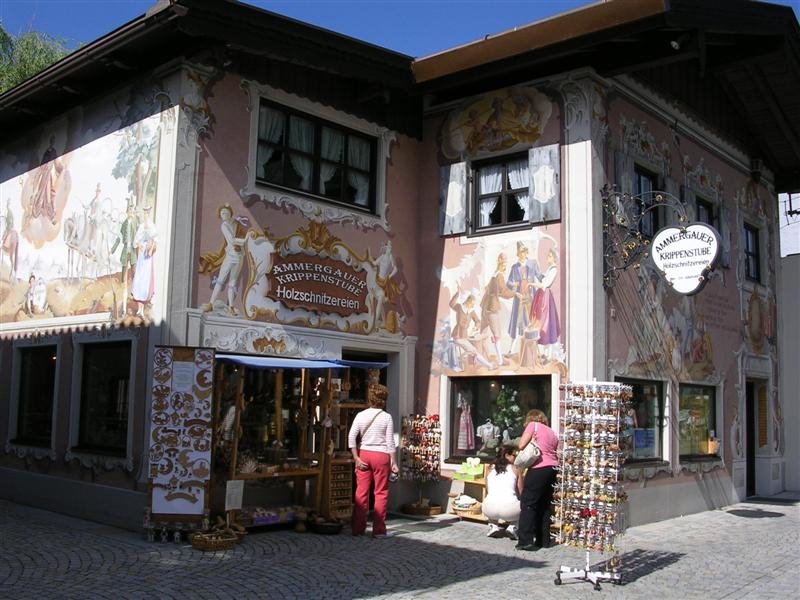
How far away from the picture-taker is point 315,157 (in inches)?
453

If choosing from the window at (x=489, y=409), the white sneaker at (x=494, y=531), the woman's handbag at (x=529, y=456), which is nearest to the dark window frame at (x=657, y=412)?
the window at (x=489, y=409)

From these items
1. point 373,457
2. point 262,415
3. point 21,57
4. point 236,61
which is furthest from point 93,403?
point 21,57

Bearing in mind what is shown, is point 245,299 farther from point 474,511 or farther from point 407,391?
point 474,511

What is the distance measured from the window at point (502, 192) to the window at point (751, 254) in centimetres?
640

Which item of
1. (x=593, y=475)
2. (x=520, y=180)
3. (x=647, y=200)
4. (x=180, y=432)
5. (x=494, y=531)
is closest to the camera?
(x=593, y=475)

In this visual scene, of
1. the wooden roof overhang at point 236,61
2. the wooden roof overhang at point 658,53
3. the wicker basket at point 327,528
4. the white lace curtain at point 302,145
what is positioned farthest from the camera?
the white lace curtain at point 302,145

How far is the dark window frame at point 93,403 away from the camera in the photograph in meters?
10.1

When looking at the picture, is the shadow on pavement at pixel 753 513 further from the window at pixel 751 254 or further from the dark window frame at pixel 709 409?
the window at pixel 751 254

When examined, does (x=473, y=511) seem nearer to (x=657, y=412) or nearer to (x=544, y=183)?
(x=657, y=412)

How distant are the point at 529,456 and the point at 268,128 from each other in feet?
17.8

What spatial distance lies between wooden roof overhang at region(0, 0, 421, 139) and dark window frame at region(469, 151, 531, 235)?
1282 mm

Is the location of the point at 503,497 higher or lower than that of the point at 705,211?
lower

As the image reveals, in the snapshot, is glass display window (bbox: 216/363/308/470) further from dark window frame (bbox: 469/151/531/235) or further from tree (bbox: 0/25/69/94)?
tree (bbox: 0/25/69/94)

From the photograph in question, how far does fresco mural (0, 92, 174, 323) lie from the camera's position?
1012 cm
